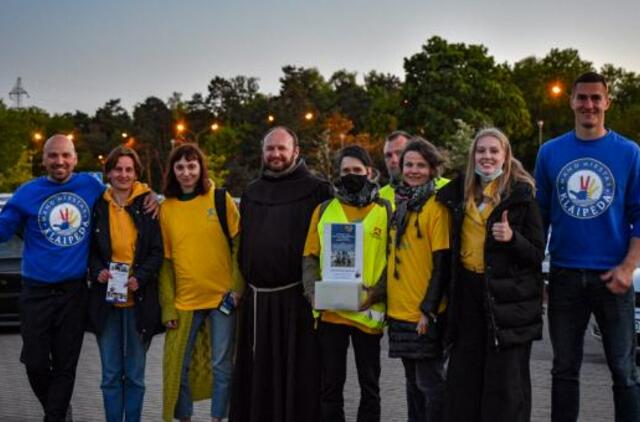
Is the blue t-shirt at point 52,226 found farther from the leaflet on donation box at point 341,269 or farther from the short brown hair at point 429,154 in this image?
the short brown hair at point 429,154

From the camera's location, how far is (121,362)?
296 inches

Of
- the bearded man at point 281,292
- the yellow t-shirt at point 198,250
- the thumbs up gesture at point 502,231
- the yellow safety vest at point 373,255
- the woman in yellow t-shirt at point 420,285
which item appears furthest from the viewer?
the yellow t-shirt at point 198,250

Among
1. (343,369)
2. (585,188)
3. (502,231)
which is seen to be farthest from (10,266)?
(585,188)

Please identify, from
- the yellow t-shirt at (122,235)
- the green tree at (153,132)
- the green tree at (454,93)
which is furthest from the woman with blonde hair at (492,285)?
the green tree at (153,132)

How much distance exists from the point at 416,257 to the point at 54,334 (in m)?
2.86

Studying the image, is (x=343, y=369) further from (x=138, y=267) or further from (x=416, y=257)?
(x=138, y=267)

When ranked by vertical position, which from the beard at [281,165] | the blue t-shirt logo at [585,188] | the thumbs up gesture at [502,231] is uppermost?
the beard at [281,165]

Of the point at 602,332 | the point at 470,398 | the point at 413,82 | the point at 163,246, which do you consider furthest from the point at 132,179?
the point at 413,82

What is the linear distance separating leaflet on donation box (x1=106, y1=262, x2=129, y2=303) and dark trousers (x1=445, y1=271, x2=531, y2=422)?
8.21 feet

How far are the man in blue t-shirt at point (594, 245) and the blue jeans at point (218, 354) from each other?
8.25 ft

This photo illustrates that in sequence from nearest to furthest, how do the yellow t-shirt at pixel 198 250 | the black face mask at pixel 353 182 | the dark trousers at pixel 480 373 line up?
1. the dark trousers at pixel 480 373
2. the black face mask at pixel 353 182
3. the yellow t-shirt at pixel 198 250

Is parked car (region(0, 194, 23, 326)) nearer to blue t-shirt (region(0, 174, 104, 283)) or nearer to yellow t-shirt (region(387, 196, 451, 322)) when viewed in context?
blue t-shirt (region(0, 174, 104, 283))

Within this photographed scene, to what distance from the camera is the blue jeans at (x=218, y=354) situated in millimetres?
7566

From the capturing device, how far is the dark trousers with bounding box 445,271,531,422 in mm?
6145
